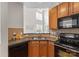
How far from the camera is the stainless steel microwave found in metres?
1.76

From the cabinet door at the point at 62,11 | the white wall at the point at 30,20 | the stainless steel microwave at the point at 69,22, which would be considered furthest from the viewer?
the white wall at the point at 30,20

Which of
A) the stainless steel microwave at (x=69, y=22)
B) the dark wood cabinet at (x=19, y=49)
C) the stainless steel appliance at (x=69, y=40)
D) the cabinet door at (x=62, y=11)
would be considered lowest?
the dark wood cabinet at (x=19, y=49)

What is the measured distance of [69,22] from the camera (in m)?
1.89

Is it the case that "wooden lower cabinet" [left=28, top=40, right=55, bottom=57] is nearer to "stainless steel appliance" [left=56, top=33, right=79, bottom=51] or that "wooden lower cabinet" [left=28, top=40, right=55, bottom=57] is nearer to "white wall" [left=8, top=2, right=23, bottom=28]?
"stainless steel appliance" [left=56, top=33, right=79, bottom=51]

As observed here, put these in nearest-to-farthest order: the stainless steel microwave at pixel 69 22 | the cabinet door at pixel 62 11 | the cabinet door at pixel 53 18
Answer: the stainless steel microwave at pixel 69 22, the cabinet door at pixel 62 11, the cabinet door at pixel 53 18

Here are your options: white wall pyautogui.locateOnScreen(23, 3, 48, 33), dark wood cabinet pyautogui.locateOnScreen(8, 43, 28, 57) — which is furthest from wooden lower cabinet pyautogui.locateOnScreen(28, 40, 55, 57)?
white wall pyautogui.locateOnScreen(23, 3, 48, 33)

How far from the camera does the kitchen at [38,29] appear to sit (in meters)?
2.07

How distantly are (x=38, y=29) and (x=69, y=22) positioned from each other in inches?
24.8

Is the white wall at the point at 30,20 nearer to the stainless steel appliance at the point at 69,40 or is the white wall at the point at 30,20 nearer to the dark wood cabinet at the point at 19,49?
the dark wood cabinet at the point at 19,49

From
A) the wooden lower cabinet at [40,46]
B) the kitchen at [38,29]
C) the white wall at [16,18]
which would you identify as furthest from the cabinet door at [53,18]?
the white wall at [16,18]

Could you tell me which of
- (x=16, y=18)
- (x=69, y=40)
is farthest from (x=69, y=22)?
(x=16, y=18)

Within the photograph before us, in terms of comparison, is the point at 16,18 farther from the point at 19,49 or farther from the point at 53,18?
the point at 53,18

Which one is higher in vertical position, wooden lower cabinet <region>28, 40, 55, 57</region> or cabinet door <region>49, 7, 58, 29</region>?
cabinet door <region>49, 7, 58, 29</region>

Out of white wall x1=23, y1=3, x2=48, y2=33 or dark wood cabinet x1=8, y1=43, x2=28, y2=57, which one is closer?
dark wood cabinet x1=8, y1=43, x2=28, y2=57
